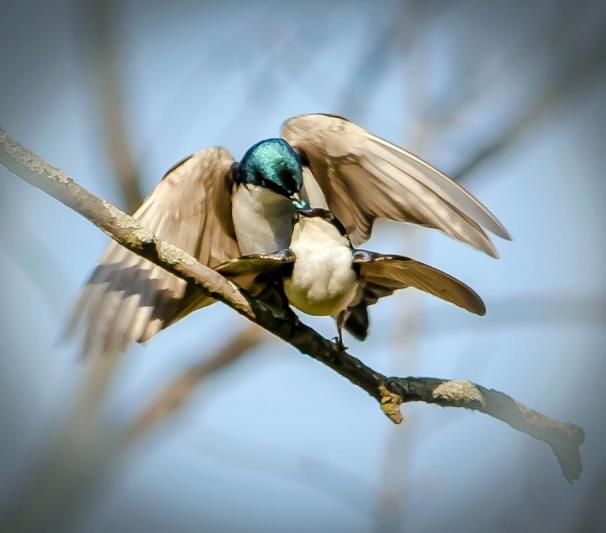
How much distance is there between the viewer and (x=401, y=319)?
403 centimetres

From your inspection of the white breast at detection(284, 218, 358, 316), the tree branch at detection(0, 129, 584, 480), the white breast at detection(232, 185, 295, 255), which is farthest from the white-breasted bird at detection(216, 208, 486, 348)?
the white breast at detection(232, 185, 295, 255)

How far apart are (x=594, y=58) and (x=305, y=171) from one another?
1.71 m

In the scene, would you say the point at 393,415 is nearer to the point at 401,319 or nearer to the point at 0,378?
the point at 401,319

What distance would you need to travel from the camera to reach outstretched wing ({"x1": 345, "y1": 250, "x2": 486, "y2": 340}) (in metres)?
2.51

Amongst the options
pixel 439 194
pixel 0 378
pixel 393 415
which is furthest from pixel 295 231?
pixel 0 378

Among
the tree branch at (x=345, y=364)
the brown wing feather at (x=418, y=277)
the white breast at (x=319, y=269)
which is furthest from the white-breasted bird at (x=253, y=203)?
the tree branch at (x=345, y=364)

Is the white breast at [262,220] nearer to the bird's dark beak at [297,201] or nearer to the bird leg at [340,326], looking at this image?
the bird's dark beak at [297,201]

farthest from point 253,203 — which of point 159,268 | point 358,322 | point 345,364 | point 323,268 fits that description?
point 345,364

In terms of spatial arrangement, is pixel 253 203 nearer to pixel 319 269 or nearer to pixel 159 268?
pixel 159 268

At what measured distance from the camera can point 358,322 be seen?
3348 millimetres

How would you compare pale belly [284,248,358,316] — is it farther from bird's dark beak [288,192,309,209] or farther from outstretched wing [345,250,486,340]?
bird's dark beak [288,192,309,209]

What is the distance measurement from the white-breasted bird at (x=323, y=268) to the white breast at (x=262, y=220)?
59 centimetres

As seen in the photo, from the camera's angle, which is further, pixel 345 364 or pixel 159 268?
pixel 159 268

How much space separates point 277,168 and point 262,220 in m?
0.22
